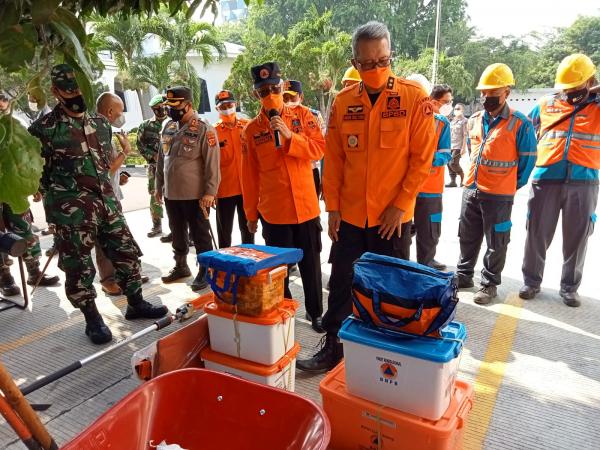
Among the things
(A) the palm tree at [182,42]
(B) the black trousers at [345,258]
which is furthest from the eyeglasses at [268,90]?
(A) the palm tree at [182,42]

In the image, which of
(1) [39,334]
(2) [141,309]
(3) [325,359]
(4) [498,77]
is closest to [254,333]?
(3) [325,359]

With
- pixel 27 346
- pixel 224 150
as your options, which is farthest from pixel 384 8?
pixel 27 346

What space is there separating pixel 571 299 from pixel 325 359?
241 cm

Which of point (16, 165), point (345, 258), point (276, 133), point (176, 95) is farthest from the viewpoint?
point (176, 95)

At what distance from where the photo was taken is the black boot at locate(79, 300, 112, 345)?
3.40 meters

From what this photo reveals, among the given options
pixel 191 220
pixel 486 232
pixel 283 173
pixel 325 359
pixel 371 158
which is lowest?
pixel 325 359

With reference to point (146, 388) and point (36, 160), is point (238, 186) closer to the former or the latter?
point (146, 388)

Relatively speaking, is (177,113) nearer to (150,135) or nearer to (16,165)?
(150,135)

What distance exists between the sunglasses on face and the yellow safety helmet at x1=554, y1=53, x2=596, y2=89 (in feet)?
7.42

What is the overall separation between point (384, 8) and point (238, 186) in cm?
3893

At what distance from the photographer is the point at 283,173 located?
3.24 m

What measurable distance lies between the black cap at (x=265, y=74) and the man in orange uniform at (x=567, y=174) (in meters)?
2.38

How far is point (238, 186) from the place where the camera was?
15.3 feet

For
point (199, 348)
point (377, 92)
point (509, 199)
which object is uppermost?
point (377, 92)
